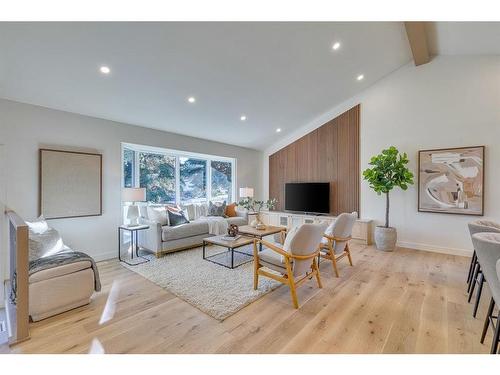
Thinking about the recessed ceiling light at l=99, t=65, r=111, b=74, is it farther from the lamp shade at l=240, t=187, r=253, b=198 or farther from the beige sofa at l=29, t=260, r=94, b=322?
the lamp shade at l=240, t=187, r=253, b=198

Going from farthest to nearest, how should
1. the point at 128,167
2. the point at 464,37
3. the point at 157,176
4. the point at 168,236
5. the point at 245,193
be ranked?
the point at 245,193
the point at 157,176
the point at 128,167
the point at 168,236
the point at 464,37

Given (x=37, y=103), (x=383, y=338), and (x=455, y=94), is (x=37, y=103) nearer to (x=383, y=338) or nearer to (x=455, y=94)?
(x=383, y=338)

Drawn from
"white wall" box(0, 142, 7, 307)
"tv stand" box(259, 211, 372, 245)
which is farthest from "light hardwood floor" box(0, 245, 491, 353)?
"tv stand" box(259, 211, 372, 245)

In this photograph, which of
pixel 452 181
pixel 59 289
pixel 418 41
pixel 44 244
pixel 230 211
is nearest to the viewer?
pixel 59 289

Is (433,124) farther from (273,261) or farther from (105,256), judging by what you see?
(105,256)

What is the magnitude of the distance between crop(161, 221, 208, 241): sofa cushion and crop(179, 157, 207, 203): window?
4.50ft

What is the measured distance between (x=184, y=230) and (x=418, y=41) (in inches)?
211

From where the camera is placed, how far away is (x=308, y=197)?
633 cm

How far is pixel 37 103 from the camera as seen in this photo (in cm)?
351

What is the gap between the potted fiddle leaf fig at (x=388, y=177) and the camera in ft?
15.1

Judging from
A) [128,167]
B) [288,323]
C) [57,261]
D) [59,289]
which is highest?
[128,167]

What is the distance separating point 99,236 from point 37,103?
2.26 metres

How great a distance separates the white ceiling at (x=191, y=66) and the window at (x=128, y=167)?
687mm

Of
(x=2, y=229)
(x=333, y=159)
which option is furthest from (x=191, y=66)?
(x=333, y=159)
